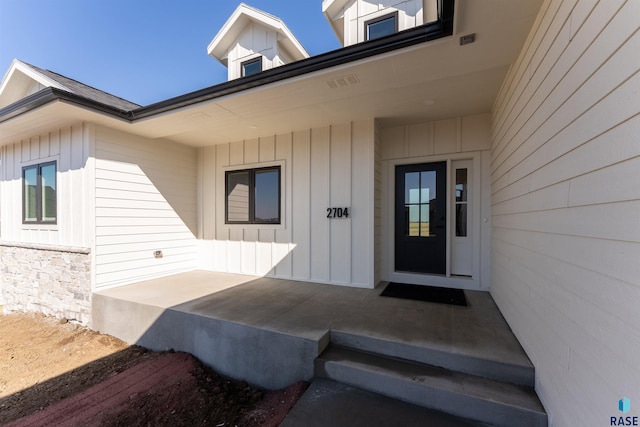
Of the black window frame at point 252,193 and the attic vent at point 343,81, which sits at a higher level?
the attic vent at point 343,81

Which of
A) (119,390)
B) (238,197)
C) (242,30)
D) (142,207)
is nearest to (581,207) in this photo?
(119,390)

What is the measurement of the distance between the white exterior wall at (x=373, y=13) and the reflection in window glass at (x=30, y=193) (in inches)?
259

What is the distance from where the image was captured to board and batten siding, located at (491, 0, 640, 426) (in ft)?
3.24

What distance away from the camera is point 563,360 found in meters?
1.44

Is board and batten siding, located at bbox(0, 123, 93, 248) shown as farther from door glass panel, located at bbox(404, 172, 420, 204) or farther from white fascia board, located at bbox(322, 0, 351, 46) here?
door glass panel, located at bbox(404, 172, 420, 204)

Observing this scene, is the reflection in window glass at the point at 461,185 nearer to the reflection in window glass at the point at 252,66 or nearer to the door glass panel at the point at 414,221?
the door glass panel at the point at 414,221

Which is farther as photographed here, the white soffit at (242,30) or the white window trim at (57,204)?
the white soffit at (242,30)

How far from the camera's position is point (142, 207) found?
4.68 m

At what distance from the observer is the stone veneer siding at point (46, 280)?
13.3ft

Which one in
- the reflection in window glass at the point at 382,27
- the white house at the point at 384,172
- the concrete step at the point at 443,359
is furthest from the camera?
the reflection in window glass at the point at 382,27

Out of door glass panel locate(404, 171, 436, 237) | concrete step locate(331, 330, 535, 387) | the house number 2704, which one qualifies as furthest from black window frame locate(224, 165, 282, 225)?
concrete step locate(331, 330, 535, 387)

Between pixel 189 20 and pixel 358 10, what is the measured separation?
4.08 m

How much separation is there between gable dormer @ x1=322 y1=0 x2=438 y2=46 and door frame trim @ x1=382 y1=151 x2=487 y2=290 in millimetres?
2450

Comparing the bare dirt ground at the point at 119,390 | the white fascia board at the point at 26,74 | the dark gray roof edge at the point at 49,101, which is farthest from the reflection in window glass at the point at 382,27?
the bare dirt ground at the point at 119,390
